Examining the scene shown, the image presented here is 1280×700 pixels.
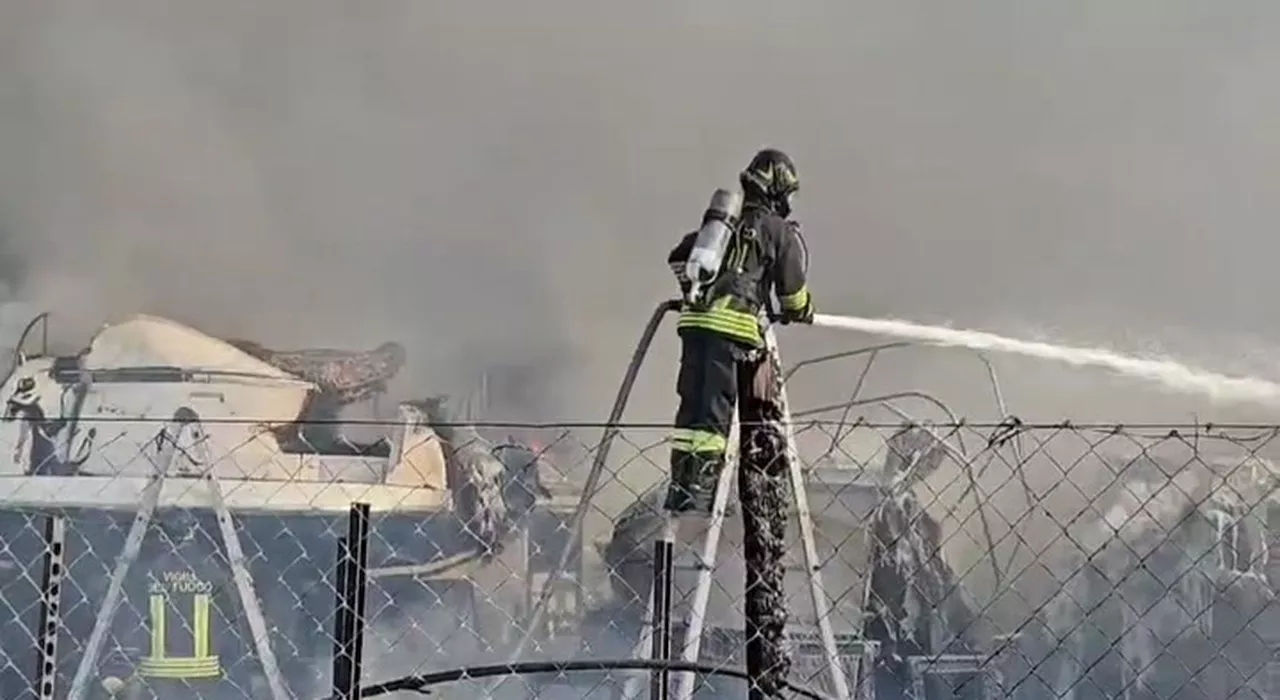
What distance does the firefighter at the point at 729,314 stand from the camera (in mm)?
3100

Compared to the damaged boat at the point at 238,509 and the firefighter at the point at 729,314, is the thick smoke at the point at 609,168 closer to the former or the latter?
the damaged boat at the point at 238,509

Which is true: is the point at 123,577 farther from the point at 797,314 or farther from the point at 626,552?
the point at 797,314

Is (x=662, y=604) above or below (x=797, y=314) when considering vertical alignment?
below

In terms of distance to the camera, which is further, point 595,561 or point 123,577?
point 595,561

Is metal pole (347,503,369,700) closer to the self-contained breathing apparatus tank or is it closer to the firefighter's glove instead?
the self-contained breathing apparatus tank

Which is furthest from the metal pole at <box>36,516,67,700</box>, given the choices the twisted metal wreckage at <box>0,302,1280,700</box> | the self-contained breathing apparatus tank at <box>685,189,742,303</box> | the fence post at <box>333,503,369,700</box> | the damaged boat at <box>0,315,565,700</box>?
the damaged boat at <box>0,315,565,700</box>

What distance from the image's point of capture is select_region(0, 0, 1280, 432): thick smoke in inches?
152

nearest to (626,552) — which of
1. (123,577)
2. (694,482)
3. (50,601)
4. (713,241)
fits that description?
(694,482)

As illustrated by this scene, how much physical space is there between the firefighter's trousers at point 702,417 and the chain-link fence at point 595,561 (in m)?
0.39

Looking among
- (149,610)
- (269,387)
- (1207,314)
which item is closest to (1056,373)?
(1207,314)

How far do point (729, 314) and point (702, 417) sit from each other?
261mm

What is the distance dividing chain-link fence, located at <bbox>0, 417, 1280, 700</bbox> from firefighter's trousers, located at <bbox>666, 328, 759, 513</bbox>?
0.39 meters

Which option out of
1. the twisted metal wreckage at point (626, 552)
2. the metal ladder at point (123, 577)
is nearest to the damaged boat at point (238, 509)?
the twisted metal wreckage at point (626, 552)

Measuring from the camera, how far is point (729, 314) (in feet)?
10.2
